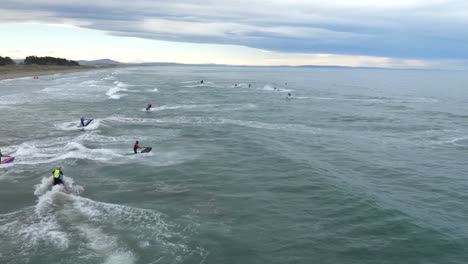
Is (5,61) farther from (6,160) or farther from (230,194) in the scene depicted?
(230,194)

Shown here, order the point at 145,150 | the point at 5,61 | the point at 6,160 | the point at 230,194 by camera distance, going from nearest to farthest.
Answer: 1. the point at 230,194
2. the point at 6,160
3. the point at 145,150
4. the point at 5,61

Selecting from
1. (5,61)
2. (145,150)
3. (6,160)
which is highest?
(5,61)

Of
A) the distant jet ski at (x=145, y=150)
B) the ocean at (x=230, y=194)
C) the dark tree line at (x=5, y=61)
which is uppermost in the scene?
the dark tree line at (x=5, y=61)

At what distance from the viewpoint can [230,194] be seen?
26.3 meters

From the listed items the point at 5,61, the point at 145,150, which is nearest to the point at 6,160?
the point at 145,150

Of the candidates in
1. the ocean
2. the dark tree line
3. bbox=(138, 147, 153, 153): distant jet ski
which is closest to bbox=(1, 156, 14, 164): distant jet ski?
the ocean

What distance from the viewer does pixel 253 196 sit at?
26203mm

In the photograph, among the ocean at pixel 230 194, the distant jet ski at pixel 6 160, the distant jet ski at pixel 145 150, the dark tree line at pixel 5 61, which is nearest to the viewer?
the ocean at pixel 230 194

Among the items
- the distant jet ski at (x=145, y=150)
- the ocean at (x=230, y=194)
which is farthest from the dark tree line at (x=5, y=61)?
the distant jet ski at (x=145, y=150)

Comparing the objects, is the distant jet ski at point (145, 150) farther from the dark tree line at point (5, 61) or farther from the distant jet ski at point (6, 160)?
the dark tree line at point (5, 61)

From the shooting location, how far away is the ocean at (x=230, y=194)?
1923cm

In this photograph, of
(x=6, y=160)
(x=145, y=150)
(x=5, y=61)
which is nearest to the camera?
(x=6, y=160)

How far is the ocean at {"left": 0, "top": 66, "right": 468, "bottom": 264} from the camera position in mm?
19234

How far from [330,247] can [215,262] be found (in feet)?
18.1
